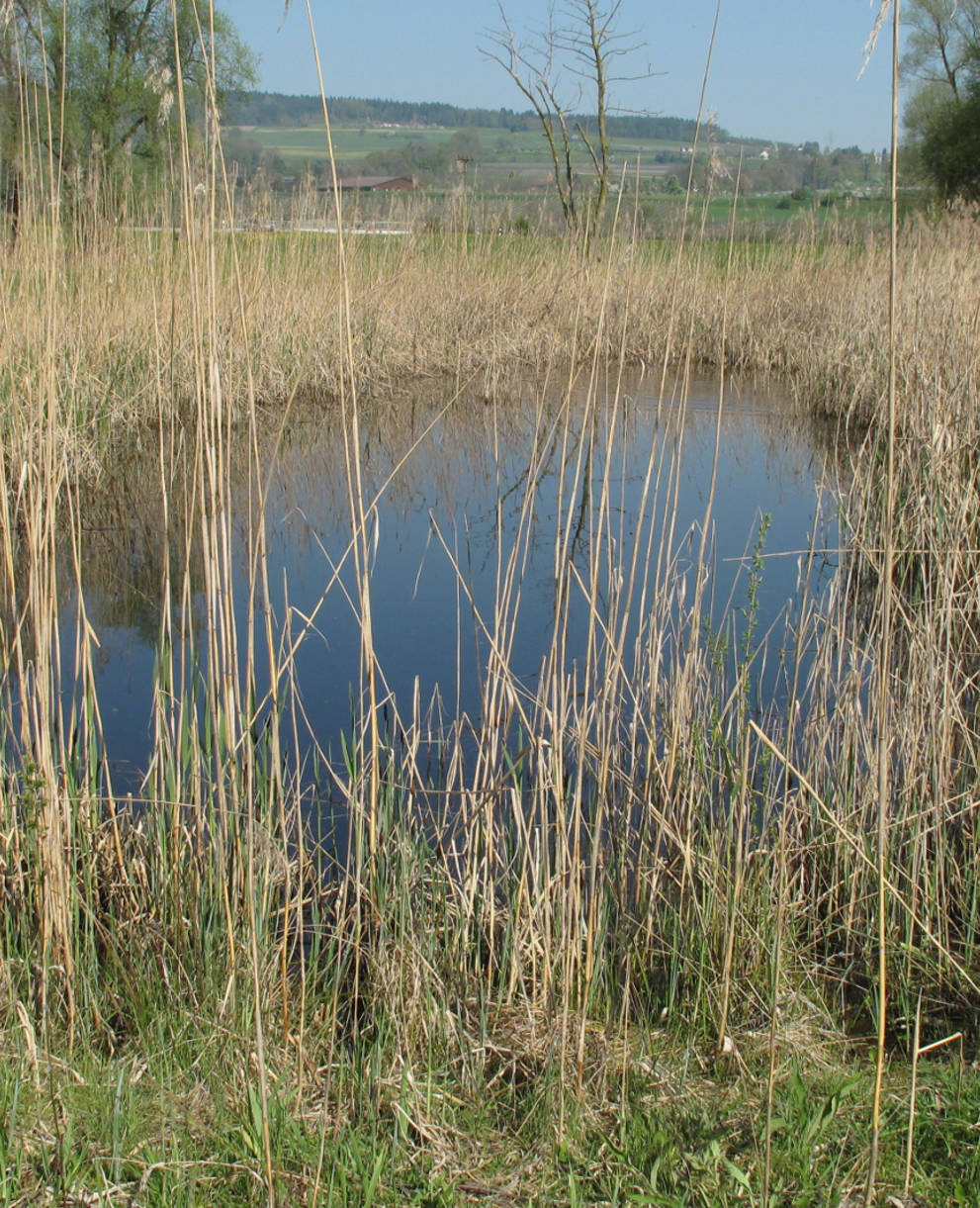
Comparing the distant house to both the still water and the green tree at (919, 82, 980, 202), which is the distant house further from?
the green tree at (919, 82, 980, 202)

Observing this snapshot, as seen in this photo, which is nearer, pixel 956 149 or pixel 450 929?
pixel 450 929

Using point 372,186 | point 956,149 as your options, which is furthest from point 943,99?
point 372,186

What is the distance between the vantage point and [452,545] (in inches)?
150

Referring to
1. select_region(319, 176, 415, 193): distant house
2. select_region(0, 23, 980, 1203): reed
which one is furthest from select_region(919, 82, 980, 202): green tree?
select_region(0, 23, 980, 1203): reed

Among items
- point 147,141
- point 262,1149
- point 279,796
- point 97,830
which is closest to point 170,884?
point 97,830

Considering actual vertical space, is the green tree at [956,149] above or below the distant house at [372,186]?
above

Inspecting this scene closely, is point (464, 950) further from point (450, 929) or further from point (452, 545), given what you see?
point (452, 545)

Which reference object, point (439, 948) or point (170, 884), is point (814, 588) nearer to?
point (439, 948)

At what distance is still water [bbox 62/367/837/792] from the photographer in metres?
2.01

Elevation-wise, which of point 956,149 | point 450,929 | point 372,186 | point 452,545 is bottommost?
point 450,929

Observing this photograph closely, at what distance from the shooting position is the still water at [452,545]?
6.59 feet

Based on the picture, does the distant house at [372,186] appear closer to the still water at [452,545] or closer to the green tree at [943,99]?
the still water at [452,545]

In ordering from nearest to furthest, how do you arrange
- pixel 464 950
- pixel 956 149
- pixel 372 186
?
pixel 464 950 < pixel 372 186 < pixel 956 149

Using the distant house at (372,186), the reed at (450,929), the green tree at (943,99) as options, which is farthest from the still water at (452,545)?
the green tree at (943,99)
